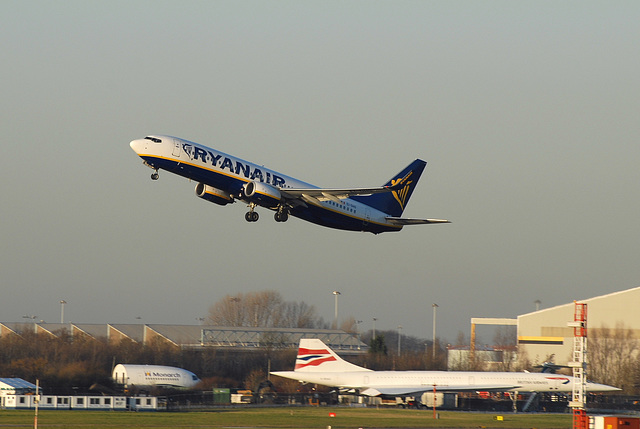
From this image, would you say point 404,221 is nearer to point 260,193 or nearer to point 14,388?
point 260,193

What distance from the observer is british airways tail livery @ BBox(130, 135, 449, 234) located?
185ft

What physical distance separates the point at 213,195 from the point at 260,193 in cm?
478

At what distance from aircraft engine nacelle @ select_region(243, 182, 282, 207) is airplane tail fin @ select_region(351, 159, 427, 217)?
8.70 m

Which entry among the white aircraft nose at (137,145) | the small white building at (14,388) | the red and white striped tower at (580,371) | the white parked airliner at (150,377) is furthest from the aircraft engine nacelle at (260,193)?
the white parked airliner at (150,377)

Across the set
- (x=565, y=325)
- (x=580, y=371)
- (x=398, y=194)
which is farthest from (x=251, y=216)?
(x=565, y=325)

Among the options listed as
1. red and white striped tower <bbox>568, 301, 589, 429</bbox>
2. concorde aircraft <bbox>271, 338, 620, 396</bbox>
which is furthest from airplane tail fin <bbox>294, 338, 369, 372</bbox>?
red and white striped tower <bbox>568, 301, 589, 429</bbox>

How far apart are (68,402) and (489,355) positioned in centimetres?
6432

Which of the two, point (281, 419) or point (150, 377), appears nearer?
point (281, 419)

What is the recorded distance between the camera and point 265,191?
58.9m

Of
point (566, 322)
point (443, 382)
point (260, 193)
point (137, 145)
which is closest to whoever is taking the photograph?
point (137, 145)

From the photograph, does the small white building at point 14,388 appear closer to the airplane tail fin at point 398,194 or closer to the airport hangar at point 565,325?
the airplane tail fin at point 398,194

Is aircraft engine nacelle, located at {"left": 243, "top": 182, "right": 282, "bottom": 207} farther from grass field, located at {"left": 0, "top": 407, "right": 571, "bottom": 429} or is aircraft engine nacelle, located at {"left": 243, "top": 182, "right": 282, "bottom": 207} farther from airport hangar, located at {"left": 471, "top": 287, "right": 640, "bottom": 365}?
airport hangar, located at {"left": 471, "top": 287, "right": 640, "bottom": 365}

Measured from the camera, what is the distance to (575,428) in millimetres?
45625

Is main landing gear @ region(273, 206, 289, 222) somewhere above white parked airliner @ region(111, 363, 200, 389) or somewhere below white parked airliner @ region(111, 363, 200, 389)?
above
